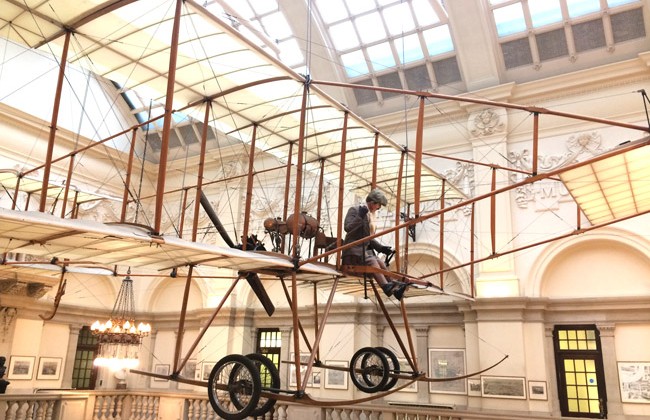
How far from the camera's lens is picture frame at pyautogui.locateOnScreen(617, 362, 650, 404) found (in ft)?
38.0

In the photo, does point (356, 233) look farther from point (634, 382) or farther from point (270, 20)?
point (270, 20)

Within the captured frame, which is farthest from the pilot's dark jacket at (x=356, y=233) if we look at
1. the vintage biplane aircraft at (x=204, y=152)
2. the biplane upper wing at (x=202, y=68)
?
the biplane upper wing at (x=202, y=68)

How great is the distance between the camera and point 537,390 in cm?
1230

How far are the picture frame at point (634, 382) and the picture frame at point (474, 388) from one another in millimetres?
3016

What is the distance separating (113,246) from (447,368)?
10.2 m

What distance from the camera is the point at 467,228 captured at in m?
14.4

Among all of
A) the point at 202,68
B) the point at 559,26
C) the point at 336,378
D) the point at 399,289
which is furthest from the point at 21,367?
the point at 559,26

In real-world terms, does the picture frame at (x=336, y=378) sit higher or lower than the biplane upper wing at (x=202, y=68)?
lower

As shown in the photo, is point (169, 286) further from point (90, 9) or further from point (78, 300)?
point (90, 9)

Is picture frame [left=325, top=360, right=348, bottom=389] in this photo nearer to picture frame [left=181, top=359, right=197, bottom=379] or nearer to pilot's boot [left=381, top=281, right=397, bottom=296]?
picture frame [left=181, top=359, right=197, bottom=379]

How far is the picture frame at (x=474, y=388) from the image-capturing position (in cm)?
1298

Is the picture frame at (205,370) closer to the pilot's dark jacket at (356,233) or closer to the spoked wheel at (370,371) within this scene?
the spoked wheel at (370,371)

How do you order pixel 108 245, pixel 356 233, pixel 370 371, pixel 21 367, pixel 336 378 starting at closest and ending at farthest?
pixel 108 245
pixel 356 233
pixel 370 371
pixel 336 378
pixel 21 367

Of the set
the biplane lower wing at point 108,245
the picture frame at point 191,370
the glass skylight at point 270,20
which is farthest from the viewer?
the picture frame at point 191,370
